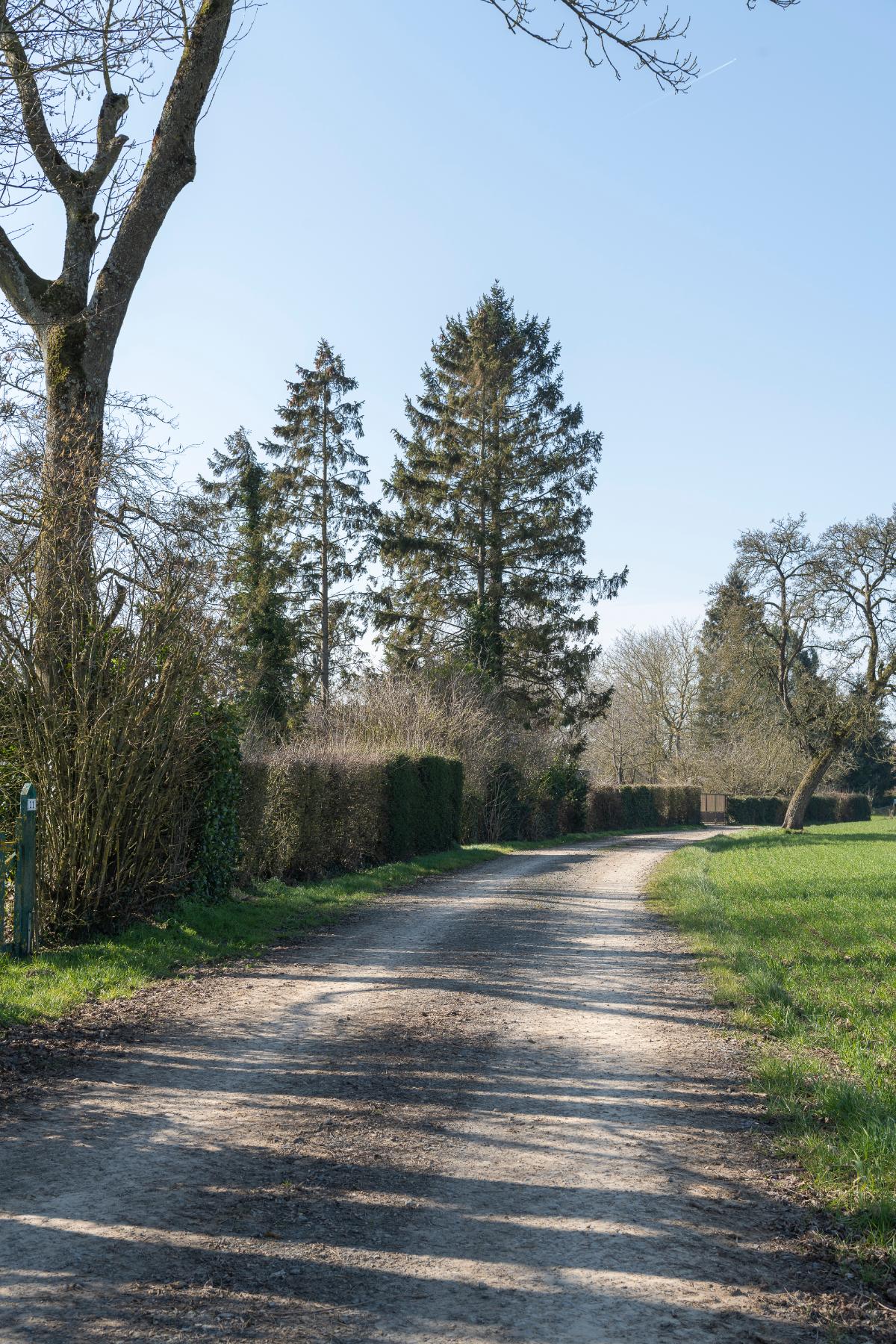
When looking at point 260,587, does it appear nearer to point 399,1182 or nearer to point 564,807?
point 564,807

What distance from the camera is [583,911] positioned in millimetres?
14797

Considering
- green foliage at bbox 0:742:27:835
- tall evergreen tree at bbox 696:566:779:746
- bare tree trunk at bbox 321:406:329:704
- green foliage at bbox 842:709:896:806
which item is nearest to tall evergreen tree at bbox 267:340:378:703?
bare tree trunk at bbox 321:406:329:704

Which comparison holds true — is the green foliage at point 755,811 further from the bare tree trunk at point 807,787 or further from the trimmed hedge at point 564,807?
the bare tree trunk at point 807,787

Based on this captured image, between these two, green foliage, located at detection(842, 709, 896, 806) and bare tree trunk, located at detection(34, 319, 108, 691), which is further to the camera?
green foliage, located at detection(842, 709, 896, 806)

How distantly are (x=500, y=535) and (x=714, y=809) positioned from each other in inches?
1070

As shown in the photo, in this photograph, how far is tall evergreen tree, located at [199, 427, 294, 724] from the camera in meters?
32.6

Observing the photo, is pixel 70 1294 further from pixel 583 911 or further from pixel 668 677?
pixel 668 677

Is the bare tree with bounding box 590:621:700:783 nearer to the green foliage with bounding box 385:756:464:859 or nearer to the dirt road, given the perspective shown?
the green foliage with bounding box 385:756:464:859

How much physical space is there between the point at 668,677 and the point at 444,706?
36605mm

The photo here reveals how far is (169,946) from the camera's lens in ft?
34.0

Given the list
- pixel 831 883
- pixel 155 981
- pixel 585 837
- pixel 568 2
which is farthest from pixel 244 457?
pixel 155 981

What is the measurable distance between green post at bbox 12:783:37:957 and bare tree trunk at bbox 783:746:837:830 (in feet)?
118

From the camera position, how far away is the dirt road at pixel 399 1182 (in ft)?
11.6

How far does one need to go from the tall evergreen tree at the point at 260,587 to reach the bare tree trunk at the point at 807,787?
66.9ft
